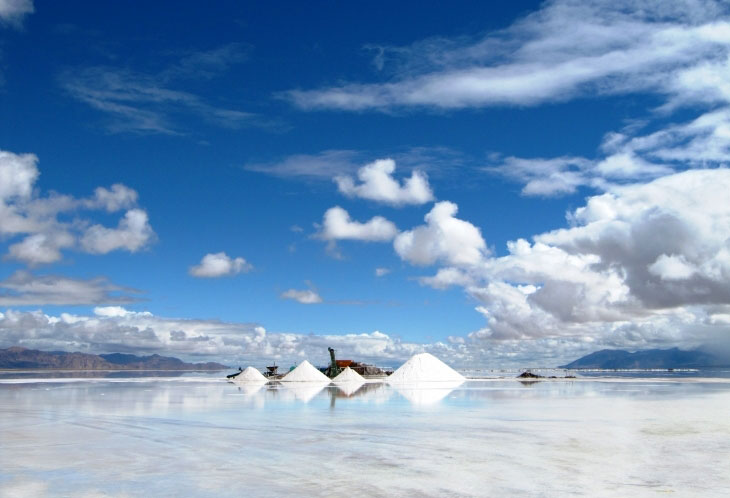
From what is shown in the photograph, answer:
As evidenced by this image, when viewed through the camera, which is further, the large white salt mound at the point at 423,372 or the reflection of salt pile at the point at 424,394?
the large white salt mound at the point at 423,372

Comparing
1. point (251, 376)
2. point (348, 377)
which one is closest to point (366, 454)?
point (348, 377)

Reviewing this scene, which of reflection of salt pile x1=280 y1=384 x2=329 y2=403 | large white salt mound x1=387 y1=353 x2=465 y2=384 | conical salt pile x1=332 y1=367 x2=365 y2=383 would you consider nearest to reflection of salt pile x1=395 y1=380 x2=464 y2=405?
reflection of salt pile x1=280 y1=384 x2=329 y2=403

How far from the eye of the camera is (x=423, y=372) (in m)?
62.3

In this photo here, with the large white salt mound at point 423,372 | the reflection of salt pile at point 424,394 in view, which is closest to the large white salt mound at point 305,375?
the large white salt mound at point 423,372

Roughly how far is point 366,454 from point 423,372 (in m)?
50.1

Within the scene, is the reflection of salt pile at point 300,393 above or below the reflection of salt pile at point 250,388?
above

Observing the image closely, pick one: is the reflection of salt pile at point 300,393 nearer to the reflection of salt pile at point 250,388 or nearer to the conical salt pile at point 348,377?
the reflection of salt pile at point 250,388

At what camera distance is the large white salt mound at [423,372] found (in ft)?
201

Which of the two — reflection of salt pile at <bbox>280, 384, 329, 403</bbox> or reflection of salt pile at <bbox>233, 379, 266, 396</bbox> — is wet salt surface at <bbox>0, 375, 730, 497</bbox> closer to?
reflection of salt pile at <bbox>280, 384, 329, 403</bbox>

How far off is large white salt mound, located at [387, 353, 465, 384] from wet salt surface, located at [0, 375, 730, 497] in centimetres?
3818

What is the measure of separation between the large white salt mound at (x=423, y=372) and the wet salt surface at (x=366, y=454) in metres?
38.2

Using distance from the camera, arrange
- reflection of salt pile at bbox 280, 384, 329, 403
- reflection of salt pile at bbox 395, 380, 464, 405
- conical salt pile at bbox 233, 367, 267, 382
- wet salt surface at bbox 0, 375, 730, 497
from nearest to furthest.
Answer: wet salt surface at bbox 0, 375, 730, 497 → reflection of salt pile at bbox 395, 380, 464, 405 → reflection of salt pile at bbox 280, 384, 329, 403 → conical salt pile at bbox 233, 367, 267, 382

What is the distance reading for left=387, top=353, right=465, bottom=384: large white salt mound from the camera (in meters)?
61.2

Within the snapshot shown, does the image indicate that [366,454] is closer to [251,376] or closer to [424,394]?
[424,394]
